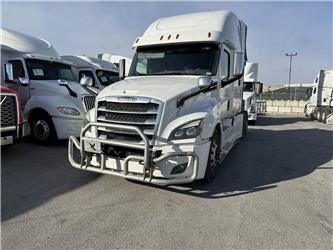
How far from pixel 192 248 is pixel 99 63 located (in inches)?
471

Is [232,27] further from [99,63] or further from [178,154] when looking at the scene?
[99,63]

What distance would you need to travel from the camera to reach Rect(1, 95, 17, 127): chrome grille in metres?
6.17

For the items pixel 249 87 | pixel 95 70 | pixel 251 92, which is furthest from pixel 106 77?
pixel 249 87

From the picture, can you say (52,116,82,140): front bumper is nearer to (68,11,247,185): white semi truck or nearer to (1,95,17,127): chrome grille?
(1,95,17,127): chrome grille

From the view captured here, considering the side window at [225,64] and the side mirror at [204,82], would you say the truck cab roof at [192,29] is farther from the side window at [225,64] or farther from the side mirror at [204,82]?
the side mirror at [204,82]

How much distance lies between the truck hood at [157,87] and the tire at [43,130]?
3188 mm

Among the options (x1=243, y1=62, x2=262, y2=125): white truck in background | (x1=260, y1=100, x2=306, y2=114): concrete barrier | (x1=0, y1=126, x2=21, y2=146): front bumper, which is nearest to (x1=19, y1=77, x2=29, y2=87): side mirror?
(x1=0, y1=126, x2=21, y2=146): front bumper

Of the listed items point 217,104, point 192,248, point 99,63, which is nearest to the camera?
point 192,248

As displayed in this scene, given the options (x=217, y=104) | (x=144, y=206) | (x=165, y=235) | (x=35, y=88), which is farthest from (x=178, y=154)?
(x=35, y=88)

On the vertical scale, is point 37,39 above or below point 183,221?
above

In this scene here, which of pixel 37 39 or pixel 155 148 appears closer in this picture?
pixel 155 148

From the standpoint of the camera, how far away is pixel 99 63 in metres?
13.9

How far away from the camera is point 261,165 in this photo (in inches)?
269

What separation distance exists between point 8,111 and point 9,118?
15 cm
